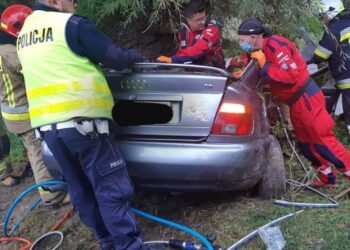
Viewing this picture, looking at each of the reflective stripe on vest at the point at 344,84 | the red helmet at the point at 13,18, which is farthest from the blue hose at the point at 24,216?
the reflective stripe on vest at the point at 344,84

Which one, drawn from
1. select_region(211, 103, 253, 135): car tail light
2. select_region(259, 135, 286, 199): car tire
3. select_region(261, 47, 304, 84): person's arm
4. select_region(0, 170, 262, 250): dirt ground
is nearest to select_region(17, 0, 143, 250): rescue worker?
select_region(0, 170, 262, 250): dirt ground

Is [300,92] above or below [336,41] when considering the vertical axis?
below

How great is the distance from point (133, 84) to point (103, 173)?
696 mm

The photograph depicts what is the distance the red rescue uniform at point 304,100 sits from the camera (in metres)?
3.85

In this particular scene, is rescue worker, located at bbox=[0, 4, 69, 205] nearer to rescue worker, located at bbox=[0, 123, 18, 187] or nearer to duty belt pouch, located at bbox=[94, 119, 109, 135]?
rescue worker, located at bbox=[0, 123, 18, 187]

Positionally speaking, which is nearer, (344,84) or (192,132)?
(192,132)

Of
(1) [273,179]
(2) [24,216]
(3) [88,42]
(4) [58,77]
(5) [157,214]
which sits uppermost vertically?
(3) [88,42]

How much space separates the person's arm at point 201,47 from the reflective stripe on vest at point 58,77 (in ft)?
5.14

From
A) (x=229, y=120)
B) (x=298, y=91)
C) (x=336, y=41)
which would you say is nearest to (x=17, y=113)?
(x=229, y=120)

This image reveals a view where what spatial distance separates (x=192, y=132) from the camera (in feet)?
10.3

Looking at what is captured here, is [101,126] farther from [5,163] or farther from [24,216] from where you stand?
[5,163]

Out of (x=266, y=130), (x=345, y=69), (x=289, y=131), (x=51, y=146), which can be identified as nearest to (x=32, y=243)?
(x=51, y=146)

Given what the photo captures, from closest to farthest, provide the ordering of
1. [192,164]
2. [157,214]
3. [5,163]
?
1. [192,164]
2. [157,214]
3. [5,163]

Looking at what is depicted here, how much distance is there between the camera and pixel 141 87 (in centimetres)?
321
